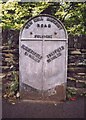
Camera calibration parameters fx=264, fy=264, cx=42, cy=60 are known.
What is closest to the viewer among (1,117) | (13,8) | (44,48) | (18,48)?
(1,117)

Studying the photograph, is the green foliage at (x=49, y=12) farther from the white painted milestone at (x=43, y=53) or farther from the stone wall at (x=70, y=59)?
the white painted milestone at (x=43, y=53)

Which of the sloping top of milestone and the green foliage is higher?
the green foliage

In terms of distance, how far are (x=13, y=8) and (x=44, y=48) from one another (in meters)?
1.54

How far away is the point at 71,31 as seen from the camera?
250 inches

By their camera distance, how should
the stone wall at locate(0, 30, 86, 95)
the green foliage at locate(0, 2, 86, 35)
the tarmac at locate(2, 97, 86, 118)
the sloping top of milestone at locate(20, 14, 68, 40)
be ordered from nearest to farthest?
the tarmac at locate(2, 97, 86, 118), the sloping top of milestone at locate(20, 14, 68, 40), the stone wall at locate(0, 30, 86, 95), the green foliage at locate(0, 2, 86, 35)

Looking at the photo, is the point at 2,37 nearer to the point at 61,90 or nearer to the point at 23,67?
the point at 23,67

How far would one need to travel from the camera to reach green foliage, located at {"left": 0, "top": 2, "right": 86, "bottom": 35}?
21.0 ft

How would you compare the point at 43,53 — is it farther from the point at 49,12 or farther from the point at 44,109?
the point at 49,12

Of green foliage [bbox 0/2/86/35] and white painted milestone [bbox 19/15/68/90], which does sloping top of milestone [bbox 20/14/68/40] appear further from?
green foliage [bbox 0/2/86/35]

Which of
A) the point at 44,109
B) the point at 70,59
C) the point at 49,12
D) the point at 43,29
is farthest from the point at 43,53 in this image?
the point at 49,12

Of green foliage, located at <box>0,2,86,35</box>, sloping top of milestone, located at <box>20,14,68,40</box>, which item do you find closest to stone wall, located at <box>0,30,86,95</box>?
green foliage, located at <box>0,2,86,35</box>

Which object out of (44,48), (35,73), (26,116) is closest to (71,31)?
(44,48)

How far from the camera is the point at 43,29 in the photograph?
5.63m

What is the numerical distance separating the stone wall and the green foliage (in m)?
0.35
